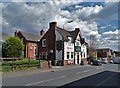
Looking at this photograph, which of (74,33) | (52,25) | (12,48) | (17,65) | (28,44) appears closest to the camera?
(17,65)

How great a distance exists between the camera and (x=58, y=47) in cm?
5056

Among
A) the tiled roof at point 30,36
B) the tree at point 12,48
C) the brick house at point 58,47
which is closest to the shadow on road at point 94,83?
the brick house at point 58,47

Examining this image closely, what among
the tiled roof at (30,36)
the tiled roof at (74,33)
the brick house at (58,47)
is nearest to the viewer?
the brick house at (58,47)

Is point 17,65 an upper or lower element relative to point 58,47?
lower

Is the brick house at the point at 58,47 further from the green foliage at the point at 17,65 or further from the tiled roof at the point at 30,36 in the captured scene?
the green foliage at the point at 17,65

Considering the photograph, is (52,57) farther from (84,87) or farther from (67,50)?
(84,87)

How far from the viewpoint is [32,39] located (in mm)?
65562

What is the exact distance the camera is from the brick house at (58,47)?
163 ft

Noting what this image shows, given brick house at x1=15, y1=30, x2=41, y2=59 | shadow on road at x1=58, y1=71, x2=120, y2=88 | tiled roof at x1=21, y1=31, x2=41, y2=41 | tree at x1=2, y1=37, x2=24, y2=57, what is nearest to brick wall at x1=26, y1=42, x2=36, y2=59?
brick house at x1=15, y1=30, x2=41, y2=59

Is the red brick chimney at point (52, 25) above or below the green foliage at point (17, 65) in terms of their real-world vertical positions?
above

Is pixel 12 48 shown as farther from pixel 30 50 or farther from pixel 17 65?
pixel 17 65

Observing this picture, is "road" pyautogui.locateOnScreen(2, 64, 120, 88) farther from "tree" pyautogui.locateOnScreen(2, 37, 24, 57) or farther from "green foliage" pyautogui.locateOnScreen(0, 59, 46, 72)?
"tree" pyautogui.locateOnScreen(2, 37, 24, 57)

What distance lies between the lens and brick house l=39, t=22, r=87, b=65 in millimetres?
49750

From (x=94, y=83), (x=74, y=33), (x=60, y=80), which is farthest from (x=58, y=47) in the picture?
(x=94, y=83)
